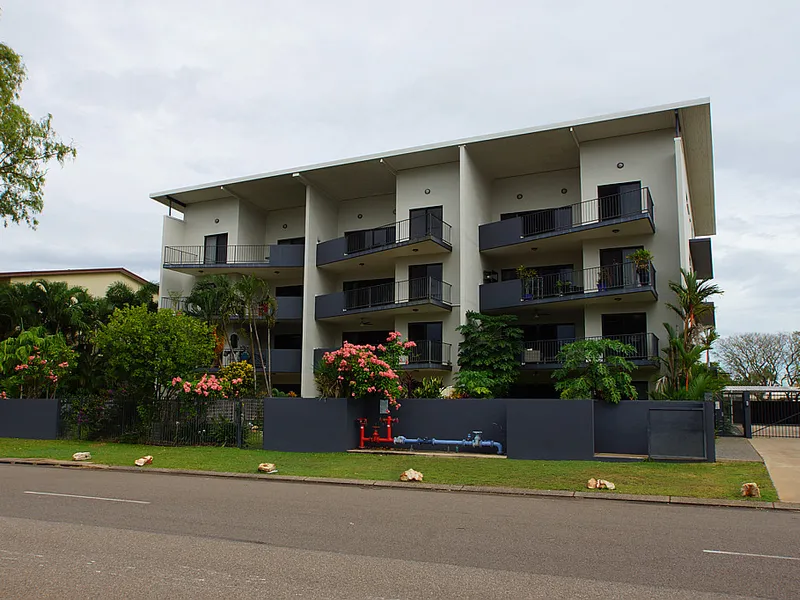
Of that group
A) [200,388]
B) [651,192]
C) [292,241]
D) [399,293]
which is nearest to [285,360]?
[399,293]

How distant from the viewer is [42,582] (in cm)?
654

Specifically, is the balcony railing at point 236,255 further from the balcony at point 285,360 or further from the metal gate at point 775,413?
the metal gate at point 775,413

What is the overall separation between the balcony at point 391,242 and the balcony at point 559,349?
5890mm

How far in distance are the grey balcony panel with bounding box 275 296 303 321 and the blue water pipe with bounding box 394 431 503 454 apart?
1534 centimetres

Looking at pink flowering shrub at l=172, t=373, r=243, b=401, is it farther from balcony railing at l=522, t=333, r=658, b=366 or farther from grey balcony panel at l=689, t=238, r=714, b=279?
grey balcony panel at l=689, t=238, r=714, b=279

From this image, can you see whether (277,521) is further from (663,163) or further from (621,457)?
(663,163)

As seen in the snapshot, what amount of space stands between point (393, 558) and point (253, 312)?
27.8 metres

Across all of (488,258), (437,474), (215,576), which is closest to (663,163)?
(488,258)

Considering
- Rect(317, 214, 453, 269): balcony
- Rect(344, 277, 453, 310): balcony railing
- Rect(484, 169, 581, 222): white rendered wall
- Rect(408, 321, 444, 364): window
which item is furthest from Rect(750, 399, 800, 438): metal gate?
Rect(317, 214, 453, 269): balcony

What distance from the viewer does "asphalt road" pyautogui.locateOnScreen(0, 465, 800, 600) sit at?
6.52m

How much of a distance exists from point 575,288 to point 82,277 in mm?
32903

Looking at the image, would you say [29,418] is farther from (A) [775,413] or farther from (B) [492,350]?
(A) [775,413]

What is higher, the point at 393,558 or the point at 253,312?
the point at 253,312

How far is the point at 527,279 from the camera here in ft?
99.2
